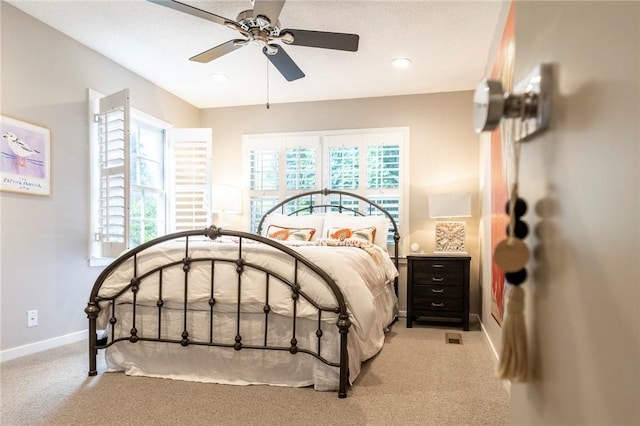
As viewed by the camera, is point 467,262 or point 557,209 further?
point 467,262

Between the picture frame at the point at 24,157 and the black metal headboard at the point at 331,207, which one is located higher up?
the picture frame at the point at 24,157

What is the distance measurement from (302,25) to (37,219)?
2.54 meters

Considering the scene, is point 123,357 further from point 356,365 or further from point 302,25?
point 302,25

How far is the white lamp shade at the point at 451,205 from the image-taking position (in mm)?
4152

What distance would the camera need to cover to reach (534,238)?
56cm

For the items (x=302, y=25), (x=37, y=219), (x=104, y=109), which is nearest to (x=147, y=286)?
(x=37, y=219)

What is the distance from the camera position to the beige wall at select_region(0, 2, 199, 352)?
10.0ft

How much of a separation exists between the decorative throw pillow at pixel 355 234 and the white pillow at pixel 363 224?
0.06 meters

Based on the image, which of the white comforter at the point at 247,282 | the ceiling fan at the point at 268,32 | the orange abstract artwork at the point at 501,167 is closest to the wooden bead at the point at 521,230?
the orange abstract artwork at the point at 501,167

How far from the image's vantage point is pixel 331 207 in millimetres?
4977

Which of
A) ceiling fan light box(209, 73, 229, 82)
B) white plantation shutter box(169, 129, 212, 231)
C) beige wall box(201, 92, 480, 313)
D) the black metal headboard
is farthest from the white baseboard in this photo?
beige wall box(201, 92, 480, 313)

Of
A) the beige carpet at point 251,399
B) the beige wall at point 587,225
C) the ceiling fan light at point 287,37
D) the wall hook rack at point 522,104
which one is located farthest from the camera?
the ceiling fan light at point 287,37

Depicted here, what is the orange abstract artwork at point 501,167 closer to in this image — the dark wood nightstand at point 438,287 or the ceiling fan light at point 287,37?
the dark wood nightstand at point 438,287

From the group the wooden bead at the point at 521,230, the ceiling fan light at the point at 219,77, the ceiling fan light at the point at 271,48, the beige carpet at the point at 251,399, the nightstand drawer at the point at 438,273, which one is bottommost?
the beige carpet at the point at 251,399
